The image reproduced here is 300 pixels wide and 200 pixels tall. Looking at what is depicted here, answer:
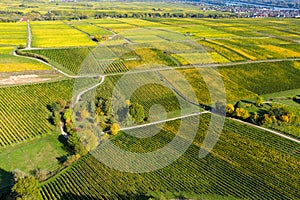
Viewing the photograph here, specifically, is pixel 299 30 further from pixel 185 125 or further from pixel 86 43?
pixel 185 125

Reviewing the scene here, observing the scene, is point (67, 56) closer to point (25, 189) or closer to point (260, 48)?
point (25, 189)

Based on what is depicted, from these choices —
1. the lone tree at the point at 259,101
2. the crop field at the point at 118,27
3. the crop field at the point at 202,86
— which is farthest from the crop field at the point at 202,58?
the crop field at the point at 118,27

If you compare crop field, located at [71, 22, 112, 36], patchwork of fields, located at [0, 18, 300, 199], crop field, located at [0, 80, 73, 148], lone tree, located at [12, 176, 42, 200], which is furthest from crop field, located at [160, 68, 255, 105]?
crop field, located at [71, 22, 112, 36]

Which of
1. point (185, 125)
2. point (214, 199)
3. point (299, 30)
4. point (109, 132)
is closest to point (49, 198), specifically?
point (109, 132)

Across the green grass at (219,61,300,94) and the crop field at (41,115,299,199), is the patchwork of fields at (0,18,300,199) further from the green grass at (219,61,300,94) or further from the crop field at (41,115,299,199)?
the green grass at (219,61,300,94)

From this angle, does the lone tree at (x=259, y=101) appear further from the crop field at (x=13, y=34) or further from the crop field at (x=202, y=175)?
the crop field at (x=13, y=34)
